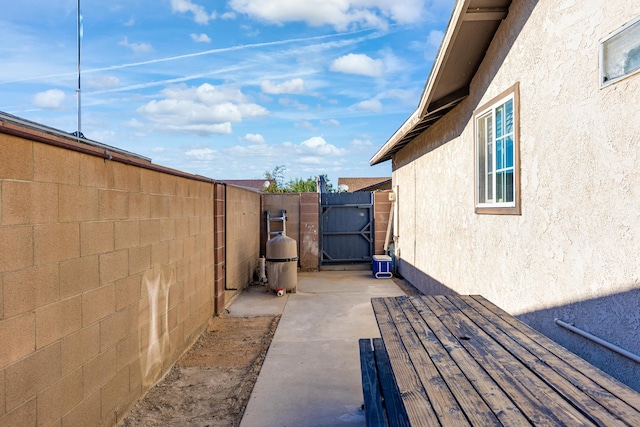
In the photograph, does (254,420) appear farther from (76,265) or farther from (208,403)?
(76,265)

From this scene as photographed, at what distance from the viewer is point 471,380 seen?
1860 millimetres

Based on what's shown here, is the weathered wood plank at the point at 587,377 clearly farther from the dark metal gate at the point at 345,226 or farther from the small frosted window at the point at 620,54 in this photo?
the dark metal gate at the point at 345,226

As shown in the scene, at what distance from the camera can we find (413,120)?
21.1 ft

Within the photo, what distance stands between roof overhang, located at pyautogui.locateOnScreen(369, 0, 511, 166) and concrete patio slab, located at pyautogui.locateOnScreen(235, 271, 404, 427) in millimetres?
3396

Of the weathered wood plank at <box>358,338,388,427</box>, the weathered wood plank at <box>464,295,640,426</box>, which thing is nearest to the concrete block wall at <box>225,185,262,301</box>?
the weathered wood plank at <box>358,338,388,427</box>

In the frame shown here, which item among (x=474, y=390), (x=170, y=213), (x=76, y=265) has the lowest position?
(x=474, y=390)

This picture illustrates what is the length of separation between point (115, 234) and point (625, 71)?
12.2 ft

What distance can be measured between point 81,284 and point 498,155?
428 cm

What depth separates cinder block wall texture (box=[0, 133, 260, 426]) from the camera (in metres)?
2.13

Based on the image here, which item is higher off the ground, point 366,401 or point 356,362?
point 366,401

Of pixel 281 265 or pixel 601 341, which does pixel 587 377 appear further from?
pixel 281 265

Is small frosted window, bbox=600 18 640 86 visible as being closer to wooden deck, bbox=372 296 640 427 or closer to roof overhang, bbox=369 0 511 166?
wooden deck, bbox=372 296 640 427

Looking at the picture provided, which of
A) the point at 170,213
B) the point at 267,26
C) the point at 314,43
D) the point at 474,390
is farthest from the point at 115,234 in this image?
the point at 314,43

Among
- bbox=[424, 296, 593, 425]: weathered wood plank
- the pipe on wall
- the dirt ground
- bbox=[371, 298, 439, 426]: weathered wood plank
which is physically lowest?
the dirt ground
